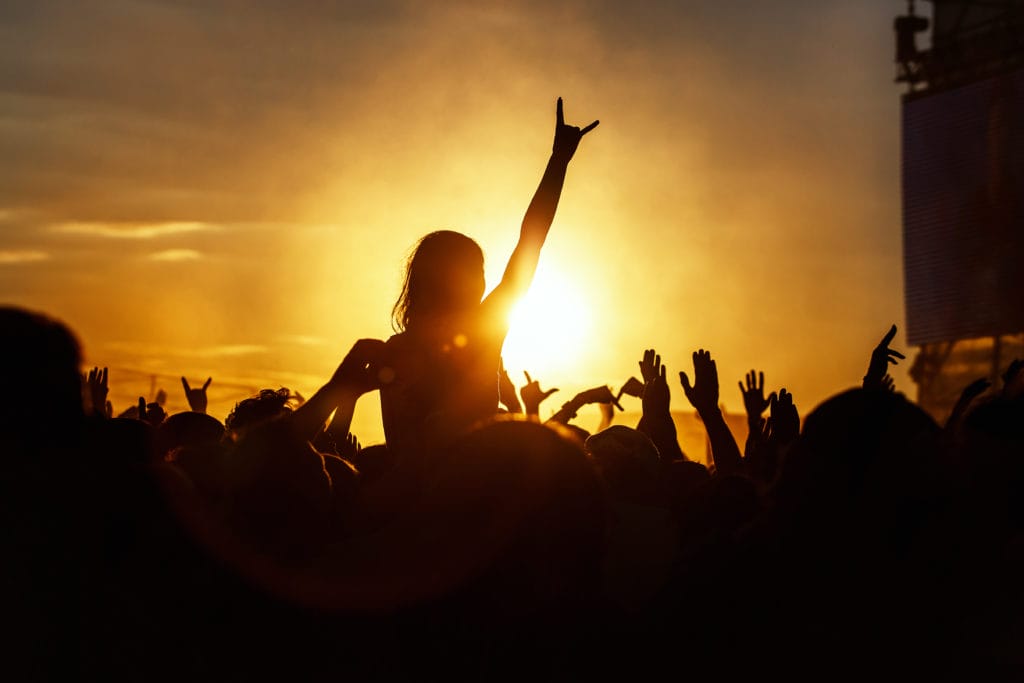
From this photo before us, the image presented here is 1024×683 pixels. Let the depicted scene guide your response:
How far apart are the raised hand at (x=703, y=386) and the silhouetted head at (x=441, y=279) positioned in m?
1.70

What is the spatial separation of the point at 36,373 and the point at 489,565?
1.17 metres

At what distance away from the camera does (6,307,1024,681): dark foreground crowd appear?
2863 mm

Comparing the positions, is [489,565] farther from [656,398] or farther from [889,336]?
[656,398]

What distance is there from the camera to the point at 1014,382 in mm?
4293

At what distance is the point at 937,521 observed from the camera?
3.02m

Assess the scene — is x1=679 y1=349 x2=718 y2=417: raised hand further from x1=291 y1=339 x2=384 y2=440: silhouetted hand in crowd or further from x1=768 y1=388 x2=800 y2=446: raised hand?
x1=291 y1=339 x2=384 y2=440: silhouetted hand in crowd

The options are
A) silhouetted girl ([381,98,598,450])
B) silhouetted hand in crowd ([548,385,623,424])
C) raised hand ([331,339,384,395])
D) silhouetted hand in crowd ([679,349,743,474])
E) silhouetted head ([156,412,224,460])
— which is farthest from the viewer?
silhouetted hand in crowd ([548,385,623,424])

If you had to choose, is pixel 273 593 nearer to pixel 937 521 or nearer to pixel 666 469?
pixel 937 521

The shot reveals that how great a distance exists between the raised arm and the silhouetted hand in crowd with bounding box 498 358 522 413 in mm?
327

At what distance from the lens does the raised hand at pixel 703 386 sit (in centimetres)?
597

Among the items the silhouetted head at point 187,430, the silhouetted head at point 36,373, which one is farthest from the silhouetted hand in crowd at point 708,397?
the silhouetted head at point 36,373

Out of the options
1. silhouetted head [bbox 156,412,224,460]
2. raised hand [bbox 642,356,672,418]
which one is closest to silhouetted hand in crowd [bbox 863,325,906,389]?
raised hand [bbox 642,356,672,418]

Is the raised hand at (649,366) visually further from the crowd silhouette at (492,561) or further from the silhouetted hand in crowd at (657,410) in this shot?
the crowd silhouette at (492,561)

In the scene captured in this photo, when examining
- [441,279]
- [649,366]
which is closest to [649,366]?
[649,366]
